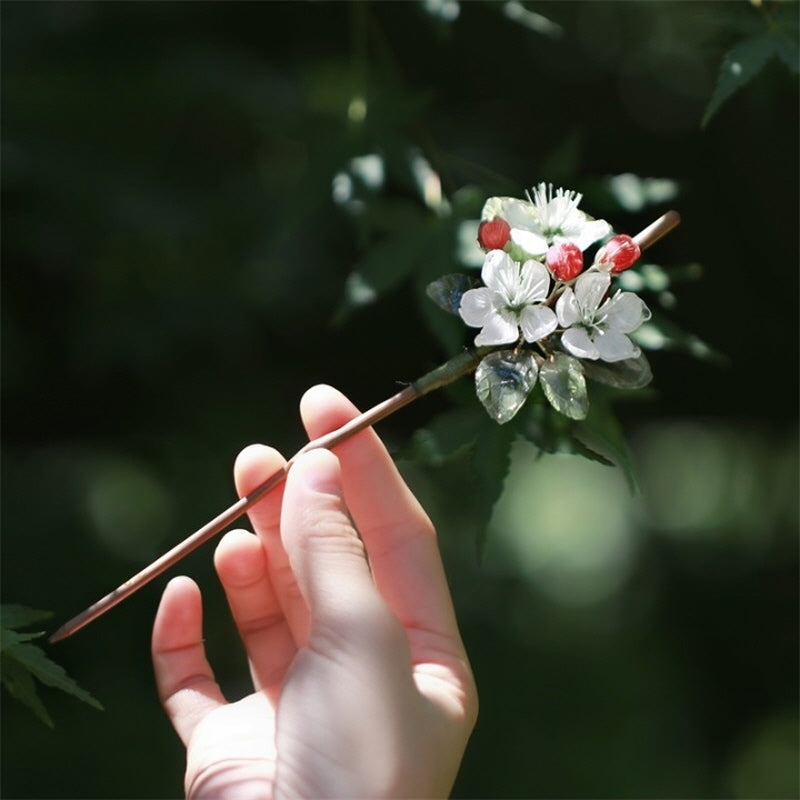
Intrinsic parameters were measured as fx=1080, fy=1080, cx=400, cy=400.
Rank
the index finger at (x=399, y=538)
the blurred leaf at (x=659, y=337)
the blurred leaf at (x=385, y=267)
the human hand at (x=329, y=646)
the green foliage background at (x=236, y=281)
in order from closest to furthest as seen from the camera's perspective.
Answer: the human hand at (x=329, y=646) < the index finger at (x=399, y=538) < the blurred leaf at (x=659, y=337) < the blurred leaf at (x=385, y=267) < the green foliage background at (x=236, y=281)

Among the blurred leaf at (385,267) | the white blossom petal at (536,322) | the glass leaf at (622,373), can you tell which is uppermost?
the blurred leaf at (385,267)

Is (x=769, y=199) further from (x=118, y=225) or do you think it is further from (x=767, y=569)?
(x=118, y=225)

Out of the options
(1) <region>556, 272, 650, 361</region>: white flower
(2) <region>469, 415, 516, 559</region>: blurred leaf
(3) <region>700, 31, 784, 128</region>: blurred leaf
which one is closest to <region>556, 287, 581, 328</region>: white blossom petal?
(1) <region>556, 272, 650, 361</region>: white flower

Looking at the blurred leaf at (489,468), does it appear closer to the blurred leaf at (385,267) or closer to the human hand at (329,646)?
the human hand at (329,646)

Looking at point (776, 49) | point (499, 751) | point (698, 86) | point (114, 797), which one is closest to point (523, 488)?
point (499, 751)

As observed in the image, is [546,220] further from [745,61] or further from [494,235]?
[745,61]

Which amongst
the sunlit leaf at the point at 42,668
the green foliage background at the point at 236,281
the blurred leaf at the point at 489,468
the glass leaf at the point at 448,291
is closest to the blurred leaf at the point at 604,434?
the blurred leaf at the point at 489,468

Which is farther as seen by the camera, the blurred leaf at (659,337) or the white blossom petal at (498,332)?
the blurred leaf at (659,337)
